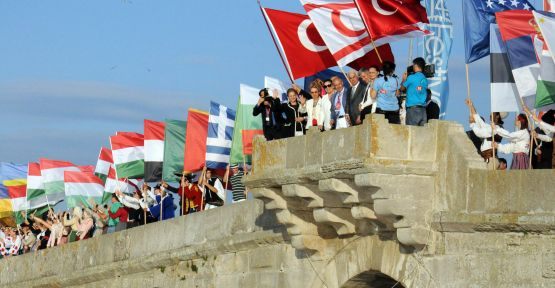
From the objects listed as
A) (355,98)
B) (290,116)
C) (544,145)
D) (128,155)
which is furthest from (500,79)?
(128,155)

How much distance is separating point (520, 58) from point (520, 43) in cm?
24

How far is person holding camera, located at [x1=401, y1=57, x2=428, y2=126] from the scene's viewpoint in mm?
19797

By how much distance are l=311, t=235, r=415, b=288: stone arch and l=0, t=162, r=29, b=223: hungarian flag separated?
73.5ft

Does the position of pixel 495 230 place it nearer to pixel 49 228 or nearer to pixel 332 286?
pixel 332 286

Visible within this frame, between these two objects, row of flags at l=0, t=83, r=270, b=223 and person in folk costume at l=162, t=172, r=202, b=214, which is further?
row of flags at l=0, t=83, r=270, b=223

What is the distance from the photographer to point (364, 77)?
20.6 m

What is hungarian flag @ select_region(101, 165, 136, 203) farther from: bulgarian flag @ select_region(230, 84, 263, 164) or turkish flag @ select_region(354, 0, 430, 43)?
turkish flag @ select_region(354, 0, 430, 43)

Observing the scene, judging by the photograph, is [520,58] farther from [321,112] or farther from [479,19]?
[321,112]

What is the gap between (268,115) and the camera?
2391 centimetres

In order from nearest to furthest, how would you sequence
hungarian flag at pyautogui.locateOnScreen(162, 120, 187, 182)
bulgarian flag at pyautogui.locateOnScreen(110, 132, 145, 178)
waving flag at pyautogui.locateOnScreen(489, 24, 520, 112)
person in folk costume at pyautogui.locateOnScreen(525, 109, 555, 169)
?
person in folk costume at pyautogui.locateOnScreen(525, 109, 555, 169), waving flag at pyautogui.locateOnScreen(489, 24, 520, 112), hungarian flag at pyautogui.locateOnScreen(162, 120, 187, 182), bulgarian flag at pyautogui.locateOnScreen(110, 132, 145, 178)

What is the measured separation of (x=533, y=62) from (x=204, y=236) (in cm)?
697

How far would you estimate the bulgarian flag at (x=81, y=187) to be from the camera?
125 ft

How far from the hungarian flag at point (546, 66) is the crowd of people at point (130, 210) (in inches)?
313

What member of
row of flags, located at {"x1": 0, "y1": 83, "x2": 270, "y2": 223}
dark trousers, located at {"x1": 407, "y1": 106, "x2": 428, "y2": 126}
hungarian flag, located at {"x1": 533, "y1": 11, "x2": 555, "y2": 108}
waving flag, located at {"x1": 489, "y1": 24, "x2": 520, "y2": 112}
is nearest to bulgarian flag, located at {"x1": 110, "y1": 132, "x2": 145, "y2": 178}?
row of flags, located at {"x1": 0, "y1": 83, "x2": 270, "y2": 223}
